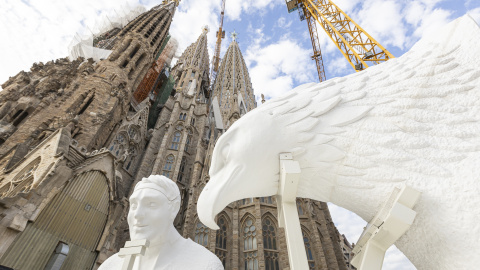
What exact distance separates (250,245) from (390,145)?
39.2 feet

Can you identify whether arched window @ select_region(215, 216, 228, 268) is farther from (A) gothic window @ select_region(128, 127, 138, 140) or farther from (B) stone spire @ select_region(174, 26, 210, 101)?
(B) stone spire @ select_region(174, 26, 210, 101)

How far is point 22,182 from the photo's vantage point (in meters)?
7.18

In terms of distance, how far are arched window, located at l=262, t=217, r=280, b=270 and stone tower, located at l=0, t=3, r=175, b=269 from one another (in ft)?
22.9

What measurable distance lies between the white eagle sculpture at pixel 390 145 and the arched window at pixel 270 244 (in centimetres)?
1159

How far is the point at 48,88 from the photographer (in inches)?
583

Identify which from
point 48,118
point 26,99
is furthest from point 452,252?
point 26,99

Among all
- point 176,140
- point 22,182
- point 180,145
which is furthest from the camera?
point 176,140

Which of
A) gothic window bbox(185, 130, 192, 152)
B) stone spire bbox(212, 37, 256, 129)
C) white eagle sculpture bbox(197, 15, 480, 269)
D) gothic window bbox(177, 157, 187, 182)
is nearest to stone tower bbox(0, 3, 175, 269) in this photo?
gothic window bbox(177, 157, 187, 182)

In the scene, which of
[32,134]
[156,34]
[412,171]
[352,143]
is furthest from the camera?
[156,34]

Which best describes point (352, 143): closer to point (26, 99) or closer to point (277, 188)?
point (277, 188)

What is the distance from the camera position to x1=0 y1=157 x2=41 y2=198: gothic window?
7066mm

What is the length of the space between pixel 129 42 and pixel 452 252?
23919 mm

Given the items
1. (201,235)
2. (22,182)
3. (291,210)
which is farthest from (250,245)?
(291,210)

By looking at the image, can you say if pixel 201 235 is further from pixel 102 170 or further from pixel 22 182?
pixel 22 182
